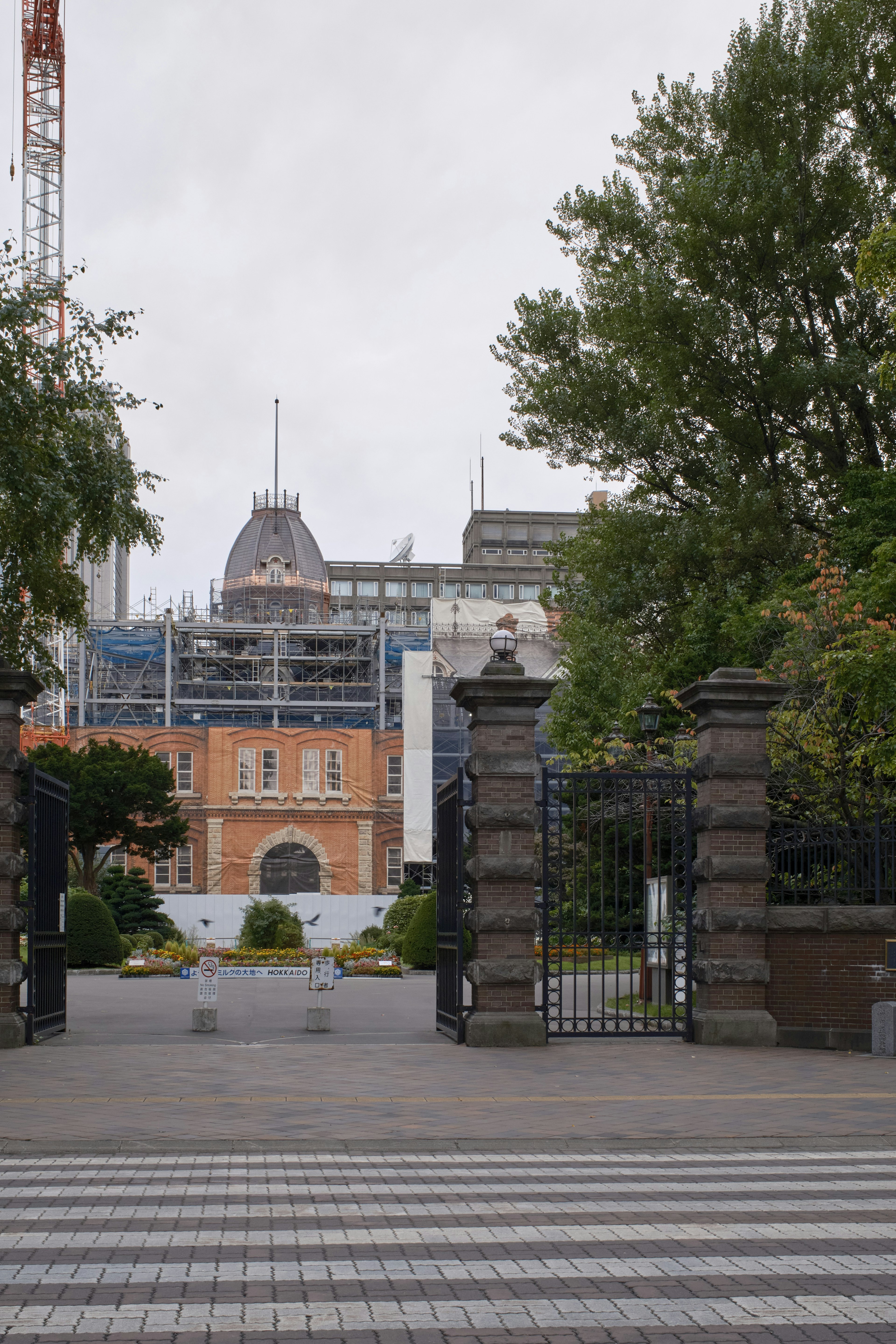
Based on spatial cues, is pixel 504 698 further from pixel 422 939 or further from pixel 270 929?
pixel 270 929

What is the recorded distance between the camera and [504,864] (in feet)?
45.6

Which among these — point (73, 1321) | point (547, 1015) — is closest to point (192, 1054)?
point (547, 1015)

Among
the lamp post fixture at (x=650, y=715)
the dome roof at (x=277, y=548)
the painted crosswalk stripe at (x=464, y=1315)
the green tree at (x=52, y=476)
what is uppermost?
the dome roof at (x=277, y=548)

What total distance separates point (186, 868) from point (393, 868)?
10234 mm

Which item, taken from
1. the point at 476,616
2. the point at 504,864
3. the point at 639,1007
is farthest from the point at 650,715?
the point at 476,616

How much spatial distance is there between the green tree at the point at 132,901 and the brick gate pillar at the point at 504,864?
29.5 m

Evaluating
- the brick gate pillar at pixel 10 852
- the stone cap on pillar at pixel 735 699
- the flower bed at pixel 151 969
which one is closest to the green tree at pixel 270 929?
the flower bed at pixel 151 969

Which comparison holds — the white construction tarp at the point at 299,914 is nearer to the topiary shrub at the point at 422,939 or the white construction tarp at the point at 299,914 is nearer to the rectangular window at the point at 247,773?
the topiary shrub at the point at 422,939

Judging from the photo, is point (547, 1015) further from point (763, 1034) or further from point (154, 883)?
point (154, 883)

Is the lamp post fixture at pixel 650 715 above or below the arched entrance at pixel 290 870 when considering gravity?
above

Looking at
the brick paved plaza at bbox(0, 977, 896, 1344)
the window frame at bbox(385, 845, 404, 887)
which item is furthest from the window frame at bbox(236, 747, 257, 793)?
the brick paved plaza at bbox(0, 977, 896, 1344)

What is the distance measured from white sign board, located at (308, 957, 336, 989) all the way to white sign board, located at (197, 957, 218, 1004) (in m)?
1.17

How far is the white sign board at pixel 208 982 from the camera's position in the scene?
1598 cm

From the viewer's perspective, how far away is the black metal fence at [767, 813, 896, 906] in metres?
14.1
